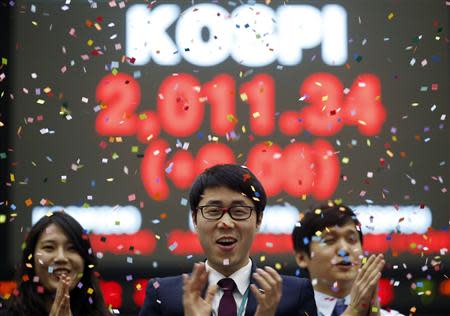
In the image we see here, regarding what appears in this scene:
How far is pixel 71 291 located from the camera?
4.71m

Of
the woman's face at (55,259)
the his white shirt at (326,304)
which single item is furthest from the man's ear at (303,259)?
the woman's face at (55,259)

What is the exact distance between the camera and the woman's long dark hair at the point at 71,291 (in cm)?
465

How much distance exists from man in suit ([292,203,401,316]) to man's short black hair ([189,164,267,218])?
2.04ft

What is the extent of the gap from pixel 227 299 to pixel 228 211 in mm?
294

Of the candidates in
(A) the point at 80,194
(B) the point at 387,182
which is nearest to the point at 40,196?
(A) the point at 80,194

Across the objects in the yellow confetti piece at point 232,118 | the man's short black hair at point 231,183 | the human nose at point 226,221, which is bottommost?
the yellow confetti piece at point 232,118

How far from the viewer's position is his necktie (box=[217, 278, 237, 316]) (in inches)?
164

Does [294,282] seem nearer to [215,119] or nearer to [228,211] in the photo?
[228,211]

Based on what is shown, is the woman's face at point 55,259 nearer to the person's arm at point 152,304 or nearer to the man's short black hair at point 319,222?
the person's arm at point 152,304

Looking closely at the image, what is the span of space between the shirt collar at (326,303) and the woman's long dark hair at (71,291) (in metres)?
→ 0.76

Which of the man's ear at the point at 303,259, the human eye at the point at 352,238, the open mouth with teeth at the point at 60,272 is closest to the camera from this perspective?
the open mouth with teeth at the point at 60,272

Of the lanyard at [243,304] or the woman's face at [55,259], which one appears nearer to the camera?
the lanyard at [243,304]

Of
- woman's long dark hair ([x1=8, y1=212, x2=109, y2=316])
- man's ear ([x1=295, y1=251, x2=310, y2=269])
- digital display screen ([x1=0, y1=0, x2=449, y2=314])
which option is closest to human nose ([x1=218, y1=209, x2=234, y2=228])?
woman's long dark hair ([x1=8, y1=212, x2=109, y2=316])

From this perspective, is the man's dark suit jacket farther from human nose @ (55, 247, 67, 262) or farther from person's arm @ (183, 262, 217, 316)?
human nose @ (55, 247, 67, 262)
